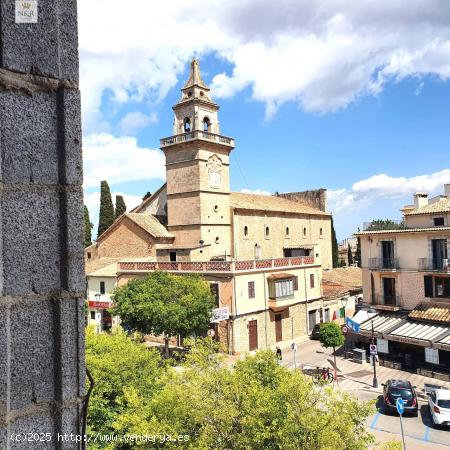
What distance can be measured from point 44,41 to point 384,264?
1123 inches

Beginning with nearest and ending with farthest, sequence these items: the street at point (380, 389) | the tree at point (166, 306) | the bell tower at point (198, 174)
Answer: the street at point (380, 389), the tree at point (166, 306), the bell tower at point (198, 174)

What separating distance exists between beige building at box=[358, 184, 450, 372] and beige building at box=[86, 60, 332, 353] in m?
6.42

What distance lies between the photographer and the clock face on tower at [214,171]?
3609 centimetres

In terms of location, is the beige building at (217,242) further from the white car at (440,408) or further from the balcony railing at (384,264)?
the white car at (440,408)

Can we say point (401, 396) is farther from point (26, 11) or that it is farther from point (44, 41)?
point (26, 11)

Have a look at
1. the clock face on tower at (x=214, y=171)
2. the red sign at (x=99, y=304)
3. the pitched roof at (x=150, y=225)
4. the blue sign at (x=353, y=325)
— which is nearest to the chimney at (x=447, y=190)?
the blue sign at (x=353, y=325)

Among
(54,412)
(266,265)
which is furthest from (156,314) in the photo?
(54,412)

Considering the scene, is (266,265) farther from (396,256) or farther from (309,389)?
(309,389)

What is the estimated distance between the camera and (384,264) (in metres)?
28.0

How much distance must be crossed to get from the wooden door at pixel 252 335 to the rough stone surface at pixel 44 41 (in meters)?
27.8

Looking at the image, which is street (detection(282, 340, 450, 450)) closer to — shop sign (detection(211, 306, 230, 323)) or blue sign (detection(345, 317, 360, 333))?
blue sign (detection(345, 317, 360, 333))

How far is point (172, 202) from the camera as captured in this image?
3691cm

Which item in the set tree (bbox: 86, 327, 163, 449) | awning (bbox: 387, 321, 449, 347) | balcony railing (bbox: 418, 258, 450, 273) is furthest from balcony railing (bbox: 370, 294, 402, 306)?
tree (bbox: 86, 327, 163, 449)

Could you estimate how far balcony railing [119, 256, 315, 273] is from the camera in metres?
28.4
